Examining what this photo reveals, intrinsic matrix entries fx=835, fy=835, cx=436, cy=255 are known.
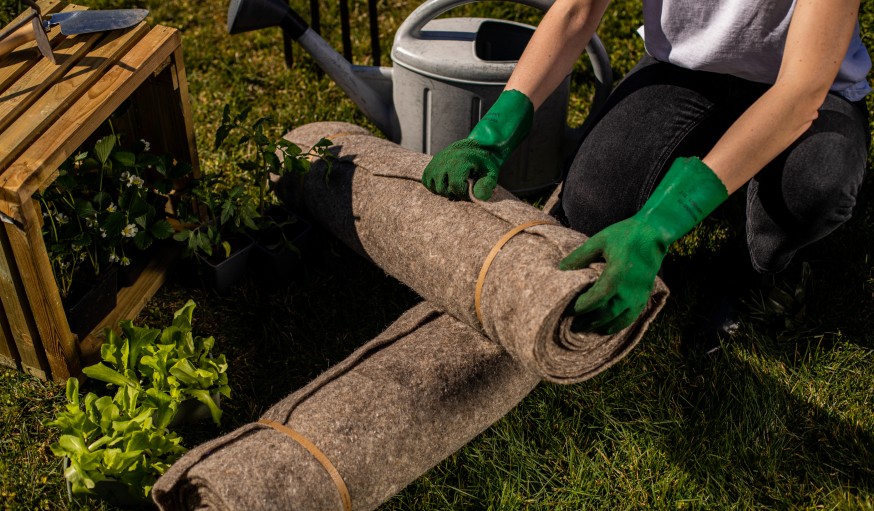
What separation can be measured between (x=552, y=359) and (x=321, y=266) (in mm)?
1198

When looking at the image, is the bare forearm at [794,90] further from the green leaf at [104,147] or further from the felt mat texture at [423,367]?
the green leaf at [104,147]

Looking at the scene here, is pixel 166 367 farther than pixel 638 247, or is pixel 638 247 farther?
pixel 166 367

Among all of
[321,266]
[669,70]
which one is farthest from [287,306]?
[669,70]

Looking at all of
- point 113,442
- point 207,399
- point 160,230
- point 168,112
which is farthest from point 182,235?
point 113,442

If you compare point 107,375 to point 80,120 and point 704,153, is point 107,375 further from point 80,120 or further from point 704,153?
point 704,153

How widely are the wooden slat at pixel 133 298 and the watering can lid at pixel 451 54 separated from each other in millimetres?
1067

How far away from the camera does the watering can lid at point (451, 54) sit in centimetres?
288

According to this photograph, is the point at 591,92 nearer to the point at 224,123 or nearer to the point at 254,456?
the point at 224,123

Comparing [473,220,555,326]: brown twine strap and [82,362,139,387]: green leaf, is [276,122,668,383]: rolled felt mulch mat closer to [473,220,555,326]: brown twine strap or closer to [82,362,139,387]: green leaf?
[473,220,555,326]: brown twine strap

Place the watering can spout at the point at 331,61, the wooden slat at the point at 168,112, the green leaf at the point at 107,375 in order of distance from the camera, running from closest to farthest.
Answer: the green leaf at the point at 107,375 → the wooden slat at the point at 168,112 → the watering can spout at the point at 331,61

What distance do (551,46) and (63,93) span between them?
55.3 inches

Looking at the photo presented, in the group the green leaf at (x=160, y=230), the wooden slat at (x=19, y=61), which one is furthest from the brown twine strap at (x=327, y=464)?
the wooden slat at (x=19, y=61)

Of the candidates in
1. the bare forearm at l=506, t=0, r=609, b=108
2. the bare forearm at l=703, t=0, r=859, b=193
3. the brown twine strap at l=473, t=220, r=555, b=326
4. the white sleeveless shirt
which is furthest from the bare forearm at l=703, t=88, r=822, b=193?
the bare forearm at l=506, t=0, r=609, b=108

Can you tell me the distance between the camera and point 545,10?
2830mm
